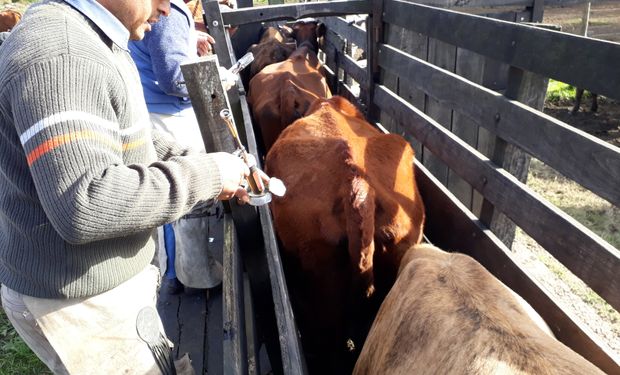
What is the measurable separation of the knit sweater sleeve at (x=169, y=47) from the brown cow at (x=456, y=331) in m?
1.78

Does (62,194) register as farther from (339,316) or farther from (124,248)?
(339,316)

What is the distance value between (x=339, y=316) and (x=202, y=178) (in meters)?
1.17

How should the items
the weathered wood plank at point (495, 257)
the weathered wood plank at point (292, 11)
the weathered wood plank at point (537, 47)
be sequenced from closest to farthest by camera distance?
the weathered wood plank at point (537, 47) < the weathered wood plank at point (495, 257) < the weathered wood plank at point (292, 11)

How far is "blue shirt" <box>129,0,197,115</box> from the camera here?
104 inches

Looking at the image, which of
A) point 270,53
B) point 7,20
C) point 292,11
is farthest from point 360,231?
point 7,20

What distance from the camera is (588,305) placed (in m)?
3.65

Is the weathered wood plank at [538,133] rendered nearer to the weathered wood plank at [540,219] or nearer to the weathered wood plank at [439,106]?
the weathered wood plank at [540,219]

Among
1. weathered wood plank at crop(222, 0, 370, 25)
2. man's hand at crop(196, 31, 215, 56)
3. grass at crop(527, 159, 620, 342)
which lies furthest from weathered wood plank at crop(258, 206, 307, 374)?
grass at crop(527, 159, 620, 342)

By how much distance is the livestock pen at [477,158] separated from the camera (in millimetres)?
1546

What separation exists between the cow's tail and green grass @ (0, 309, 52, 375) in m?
2.47

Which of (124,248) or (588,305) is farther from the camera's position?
(588,305)

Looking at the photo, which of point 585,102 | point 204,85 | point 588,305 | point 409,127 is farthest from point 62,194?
point 585,102

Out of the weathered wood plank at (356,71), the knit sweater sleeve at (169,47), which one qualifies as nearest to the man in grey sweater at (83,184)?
the knit sweater sleeve at (169,47)

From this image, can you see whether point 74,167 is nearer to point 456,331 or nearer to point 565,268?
point 456,331
